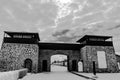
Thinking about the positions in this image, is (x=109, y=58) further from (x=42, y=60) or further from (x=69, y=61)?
(x=42, y=60)

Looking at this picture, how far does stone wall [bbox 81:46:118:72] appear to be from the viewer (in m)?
17.2

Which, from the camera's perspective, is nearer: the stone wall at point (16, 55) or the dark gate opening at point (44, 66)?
the stone wall at point (16, 55)

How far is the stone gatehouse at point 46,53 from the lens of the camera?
53.0ft

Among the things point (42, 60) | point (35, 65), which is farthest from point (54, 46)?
point (35, 65)

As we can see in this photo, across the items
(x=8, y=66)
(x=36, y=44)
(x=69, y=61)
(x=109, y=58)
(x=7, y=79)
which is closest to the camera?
(x=7, y=79)

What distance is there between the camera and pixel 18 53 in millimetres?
16359

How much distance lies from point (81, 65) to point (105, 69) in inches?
154

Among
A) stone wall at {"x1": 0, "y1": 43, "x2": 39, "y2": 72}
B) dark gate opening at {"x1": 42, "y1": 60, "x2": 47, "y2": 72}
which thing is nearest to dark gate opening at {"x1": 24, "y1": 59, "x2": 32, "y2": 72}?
stone wall at {"x1": 0, "y1": 43, "x2": 39, "y2": 72}

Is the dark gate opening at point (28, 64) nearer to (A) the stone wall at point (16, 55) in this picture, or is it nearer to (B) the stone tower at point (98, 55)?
(A) the stone wall at point (16, 55)

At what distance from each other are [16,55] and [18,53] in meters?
0.41

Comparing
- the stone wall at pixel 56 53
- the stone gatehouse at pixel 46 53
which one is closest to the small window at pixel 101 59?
the stone gatehouse at pixel 46 53

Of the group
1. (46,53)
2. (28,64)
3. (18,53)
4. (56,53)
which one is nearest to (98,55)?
(56,53)

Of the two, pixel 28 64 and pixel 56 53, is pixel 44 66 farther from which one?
pixel 28 64

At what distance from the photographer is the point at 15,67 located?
1578cm
